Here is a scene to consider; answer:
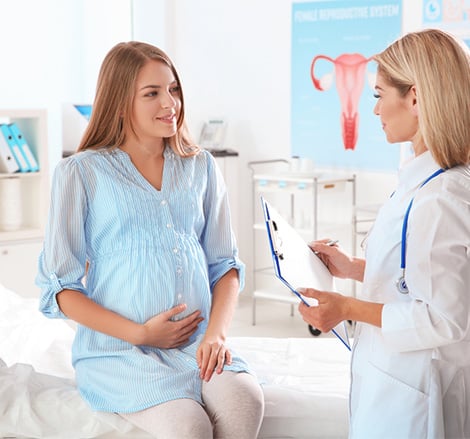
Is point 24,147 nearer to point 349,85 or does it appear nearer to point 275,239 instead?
point 349,85

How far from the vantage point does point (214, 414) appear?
1971 mm

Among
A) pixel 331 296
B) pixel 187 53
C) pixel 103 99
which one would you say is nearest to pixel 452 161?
pixel 331 296

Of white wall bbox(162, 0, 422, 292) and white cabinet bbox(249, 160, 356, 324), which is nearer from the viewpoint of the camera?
white cabinet bbox(249, 160, 356, 324)

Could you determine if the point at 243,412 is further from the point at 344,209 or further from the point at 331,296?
the point at 344,209

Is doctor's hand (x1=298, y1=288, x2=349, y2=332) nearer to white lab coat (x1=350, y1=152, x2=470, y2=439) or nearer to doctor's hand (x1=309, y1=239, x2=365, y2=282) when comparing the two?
white lab coat (x1=350, y1=152, x2=470, y2=439)

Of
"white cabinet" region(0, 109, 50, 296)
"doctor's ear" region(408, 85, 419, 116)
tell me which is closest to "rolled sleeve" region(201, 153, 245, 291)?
"doctor's ear" region(408, 85, 419, 116)

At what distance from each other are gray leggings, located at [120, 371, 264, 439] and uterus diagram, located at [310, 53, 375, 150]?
307 cm

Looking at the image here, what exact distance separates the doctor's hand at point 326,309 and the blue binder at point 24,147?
3.05m

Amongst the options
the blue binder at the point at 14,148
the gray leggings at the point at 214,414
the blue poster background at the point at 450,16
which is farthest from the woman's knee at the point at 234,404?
the blue poster background at the point at 450,16

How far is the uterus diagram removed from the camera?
4832 millimetres

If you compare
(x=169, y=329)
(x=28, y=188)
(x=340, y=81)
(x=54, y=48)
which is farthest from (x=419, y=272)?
(x=54, y=48)

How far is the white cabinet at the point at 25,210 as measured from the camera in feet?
14.4

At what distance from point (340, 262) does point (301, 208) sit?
3.23 metres

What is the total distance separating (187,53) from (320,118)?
1.11 meters
